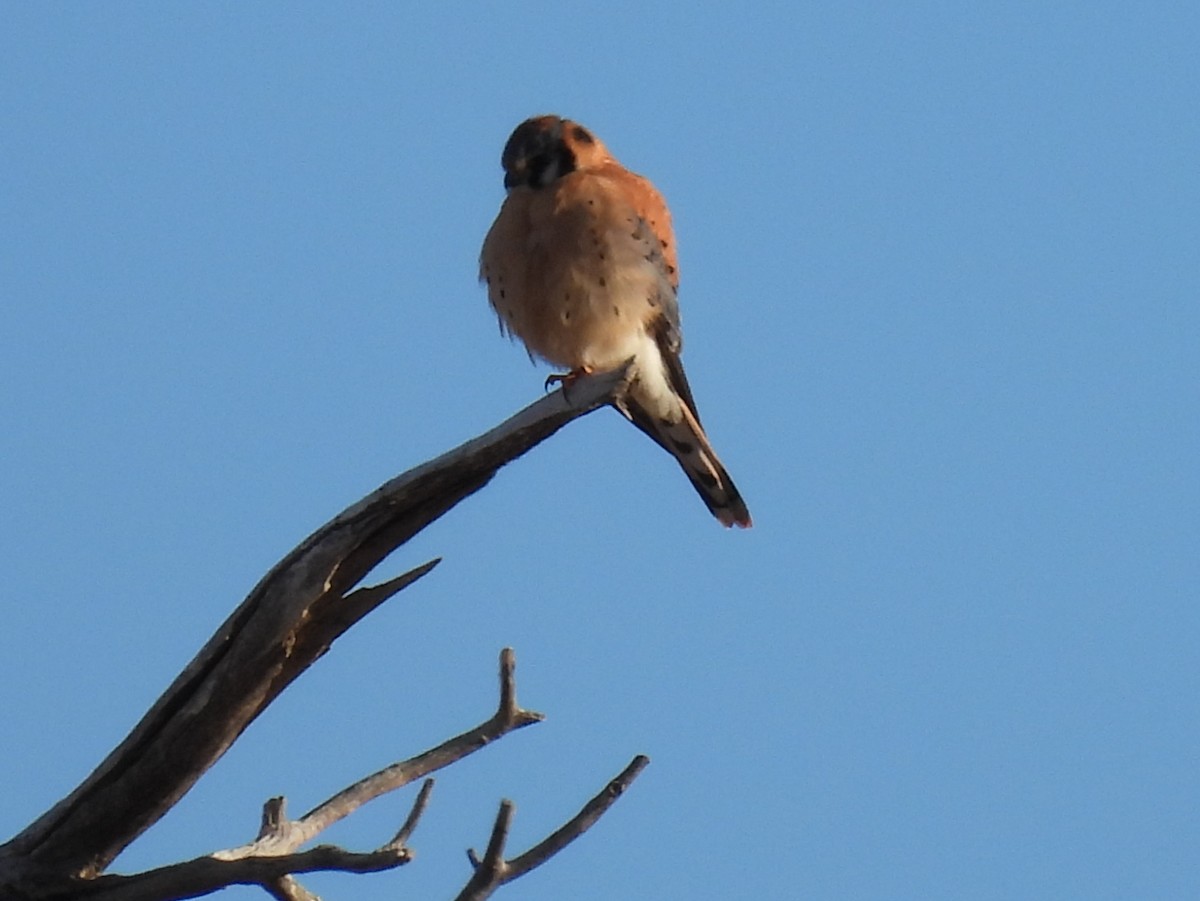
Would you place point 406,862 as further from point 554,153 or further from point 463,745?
point 554,153

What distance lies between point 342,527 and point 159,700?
458 millimetres

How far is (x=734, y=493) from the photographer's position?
5367 mm

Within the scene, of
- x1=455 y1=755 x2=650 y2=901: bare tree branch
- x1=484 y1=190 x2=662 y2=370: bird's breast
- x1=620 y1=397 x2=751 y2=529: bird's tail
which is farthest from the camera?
x1=620 y1=397 x2=751 y2=529: bird's tail

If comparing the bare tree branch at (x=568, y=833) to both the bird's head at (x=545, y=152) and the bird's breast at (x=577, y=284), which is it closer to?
the bird's breast at (x=577, y=284)

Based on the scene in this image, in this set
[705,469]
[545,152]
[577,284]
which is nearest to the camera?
[577,284]

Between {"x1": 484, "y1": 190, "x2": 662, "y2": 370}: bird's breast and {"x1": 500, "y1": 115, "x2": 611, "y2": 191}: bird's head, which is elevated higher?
{"x1": 500, "y1": 115, "x2": 611, "y2": 191}: bird's head

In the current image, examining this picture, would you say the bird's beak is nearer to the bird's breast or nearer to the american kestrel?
the american kestrel

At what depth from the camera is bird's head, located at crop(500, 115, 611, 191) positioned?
17.0ft

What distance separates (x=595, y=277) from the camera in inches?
194

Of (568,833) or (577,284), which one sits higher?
(577,284)

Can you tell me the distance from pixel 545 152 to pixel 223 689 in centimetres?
246

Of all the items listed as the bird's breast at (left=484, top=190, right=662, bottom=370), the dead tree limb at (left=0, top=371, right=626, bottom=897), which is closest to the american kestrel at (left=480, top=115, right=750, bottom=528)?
the bird's breast at (left=484, top=190, right=662, bottom=370)

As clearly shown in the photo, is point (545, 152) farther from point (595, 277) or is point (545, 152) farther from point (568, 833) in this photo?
point (568, 833)

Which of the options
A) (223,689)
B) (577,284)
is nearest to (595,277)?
(577,284)
